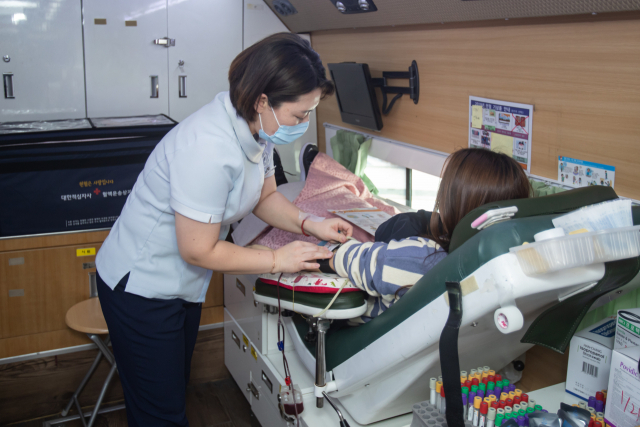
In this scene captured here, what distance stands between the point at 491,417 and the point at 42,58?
106 inches

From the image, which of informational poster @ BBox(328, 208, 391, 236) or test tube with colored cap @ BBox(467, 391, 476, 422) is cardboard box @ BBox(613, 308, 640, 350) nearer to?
test tube with colored cap @ BBox(467, 391, 476, 422)

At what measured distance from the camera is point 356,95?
265 centimetres

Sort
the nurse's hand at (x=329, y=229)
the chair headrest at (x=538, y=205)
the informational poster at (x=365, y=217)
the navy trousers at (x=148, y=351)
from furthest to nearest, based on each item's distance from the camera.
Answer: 1. the informational poster at (x=365, y=217)
2. the nurse's hand at (x=329, y=229)
3. the navy trousers at (x=148, y=351)
4. the chair headrest at (x=538, y=205)

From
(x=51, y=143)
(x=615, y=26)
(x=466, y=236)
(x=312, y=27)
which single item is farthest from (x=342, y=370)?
(x=312, y=27)

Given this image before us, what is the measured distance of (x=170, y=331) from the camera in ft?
4.91

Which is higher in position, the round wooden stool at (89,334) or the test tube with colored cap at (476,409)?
the test tube with colored cap at (476,409)

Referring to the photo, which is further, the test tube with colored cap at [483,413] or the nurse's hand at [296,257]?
the nurse's hand at [296,257]

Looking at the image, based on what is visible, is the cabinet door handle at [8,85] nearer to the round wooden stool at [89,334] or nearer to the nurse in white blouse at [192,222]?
the round wooden stool at [89,334]

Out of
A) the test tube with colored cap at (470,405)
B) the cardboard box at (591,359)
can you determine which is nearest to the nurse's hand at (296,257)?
the test tube with colored cap at (470,405)

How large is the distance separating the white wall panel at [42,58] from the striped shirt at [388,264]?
6.87ft

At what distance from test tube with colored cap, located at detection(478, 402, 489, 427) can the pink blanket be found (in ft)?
3.04

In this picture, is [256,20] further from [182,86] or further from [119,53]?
[119,53]

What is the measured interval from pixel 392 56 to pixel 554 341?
163cm

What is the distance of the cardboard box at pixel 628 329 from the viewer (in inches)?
47.4
